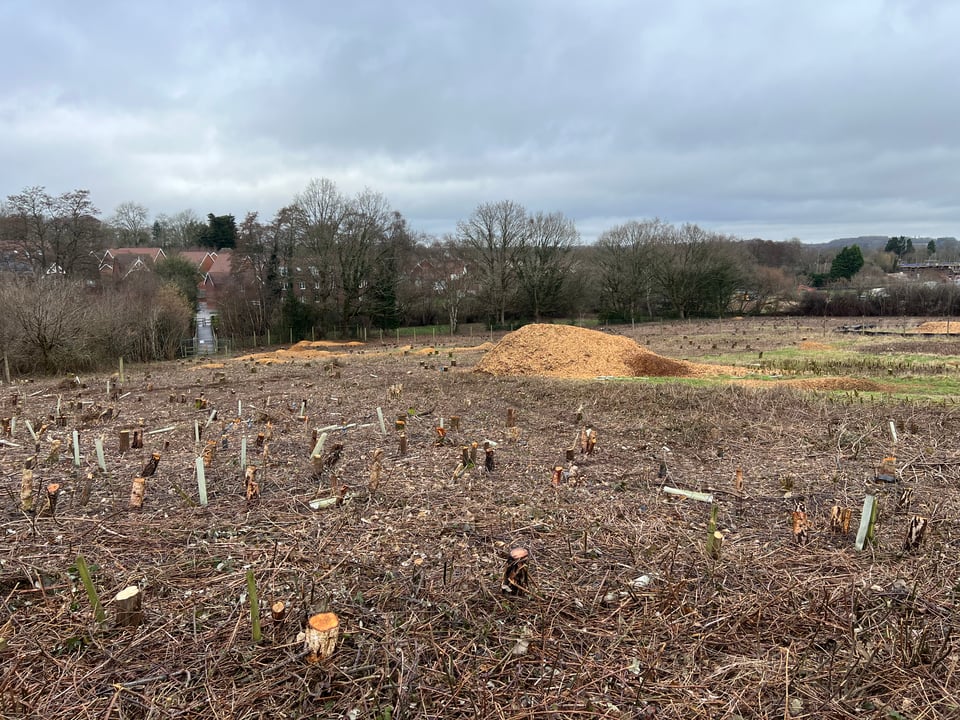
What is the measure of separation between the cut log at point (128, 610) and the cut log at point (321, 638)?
1003mm

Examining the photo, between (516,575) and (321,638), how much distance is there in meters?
1.19

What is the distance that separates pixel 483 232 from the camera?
39.5 m

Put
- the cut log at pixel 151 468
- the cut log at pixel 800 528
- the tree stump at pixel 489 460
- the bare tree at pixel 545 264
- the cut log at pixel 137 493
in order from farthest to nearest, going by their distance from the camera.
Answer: the bare tree at pixel 545 264 < the tree stump at pixel 489 460 < the cut log at pixel 151 468 < the cut log at pixel 137 493 < the cut log at pixel 800 528

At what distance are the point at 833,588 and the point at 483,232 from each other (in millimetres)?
37828

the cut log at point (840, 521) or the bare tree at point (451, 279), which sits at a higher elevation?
the bare tree at point (451, 279)

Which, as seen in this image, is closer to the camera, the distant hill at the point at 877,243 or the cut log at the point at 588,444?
the cut log at the point at 588,444

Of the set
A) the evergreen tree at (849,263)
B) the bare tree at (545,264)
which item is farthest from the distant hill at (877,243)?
the bare tree at (545,264)

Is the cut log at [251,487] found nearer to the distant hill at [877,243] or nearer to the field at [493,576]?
the field at [493,576]

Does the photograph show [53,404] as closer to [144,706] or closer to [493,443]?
[493,443]

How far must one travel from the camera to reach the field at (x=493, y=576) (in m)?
2.50

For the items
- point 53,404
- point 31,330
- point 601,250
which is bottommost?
point 53,404

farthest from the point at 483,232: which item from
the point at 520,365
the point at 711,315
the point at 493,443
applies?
the point at 493,443

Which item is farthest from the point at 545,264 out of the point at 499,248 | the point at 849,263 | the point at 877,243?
the point at 877,243

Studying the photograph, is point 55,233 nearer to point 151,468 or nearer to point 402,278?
point 402,278
